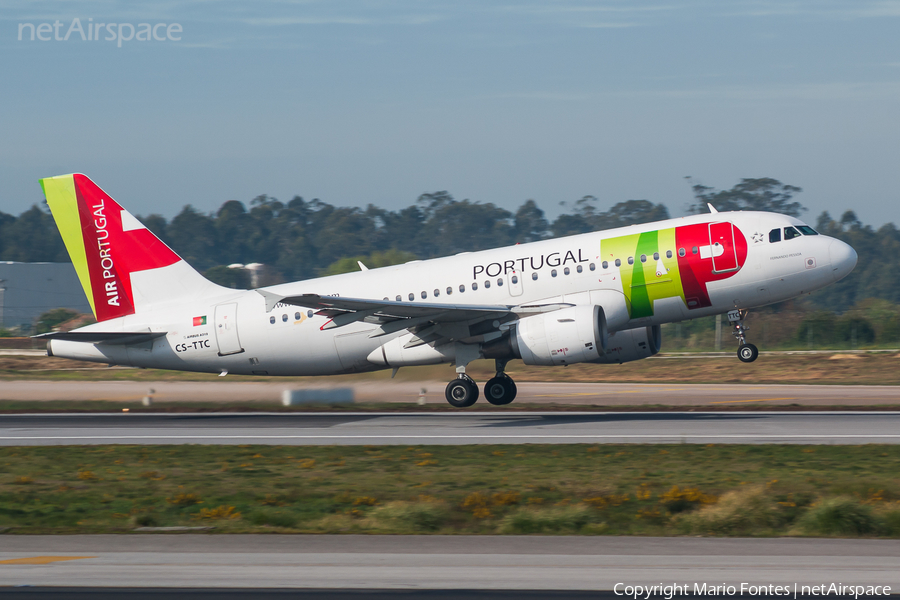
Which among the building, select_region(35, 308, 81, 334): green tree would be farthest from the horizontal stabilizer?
the building

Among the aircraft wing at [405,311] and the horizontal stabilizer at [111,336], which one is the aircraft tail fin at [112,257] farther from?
the aircraft wing at [405,311]

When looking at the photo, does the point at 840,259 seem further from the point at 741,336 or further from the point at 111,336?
the point at 111,336

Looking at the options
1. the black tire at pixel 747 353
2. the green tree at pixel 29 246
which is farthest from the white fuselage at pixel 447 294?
the green tree at pixel 29 246

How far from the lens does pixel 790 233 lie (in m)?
27.8

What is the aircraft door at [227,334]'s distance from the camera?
30266mm

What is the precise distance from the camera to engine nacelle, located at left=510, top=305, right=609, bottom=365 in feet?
87.0

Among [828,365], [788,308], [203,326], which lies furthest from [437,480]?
[788,308]

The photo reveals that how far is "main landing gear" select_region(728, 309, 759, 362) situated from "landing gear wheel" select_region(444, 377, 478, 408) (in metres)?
7.95

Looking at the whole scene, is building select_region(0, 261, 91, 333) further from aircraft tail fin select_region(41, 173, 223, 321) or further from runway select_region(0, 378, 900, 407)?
aircraft tail fin select_region(41, 173, 223, 321)

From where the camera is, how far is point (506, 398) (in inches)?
1180

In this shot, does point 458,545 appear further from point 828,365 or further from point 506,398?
point 828,365

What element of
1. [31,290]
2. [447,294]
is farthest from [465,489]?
[31,290]

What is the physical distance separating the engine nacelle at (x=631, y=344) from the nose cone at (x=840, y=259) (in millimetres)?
5608

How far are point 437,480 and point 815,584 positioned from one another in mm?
8223
